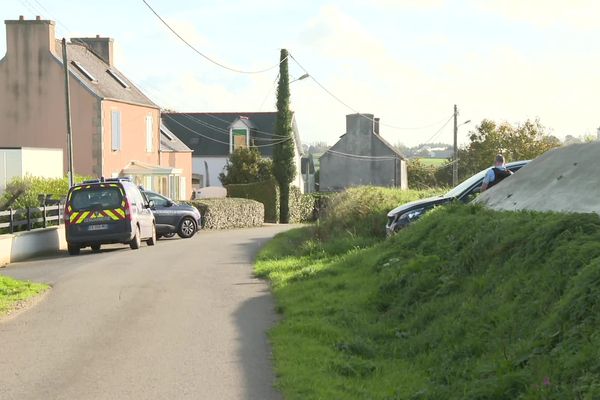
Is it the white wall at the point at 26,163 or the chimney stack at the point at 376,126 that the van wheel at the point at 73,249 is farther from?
the chimney stack at the point at 376,126

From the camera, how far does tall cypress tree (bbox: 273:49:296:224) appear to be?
180 ft

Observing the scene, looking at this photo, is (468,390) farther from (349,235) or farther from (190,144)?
(190,144)

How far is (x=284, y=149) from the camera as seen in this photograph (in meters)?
55.9

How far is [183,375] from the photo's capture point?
840 centimetres

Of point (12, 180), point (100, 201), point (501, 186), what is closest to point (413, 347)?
point (501, 186)

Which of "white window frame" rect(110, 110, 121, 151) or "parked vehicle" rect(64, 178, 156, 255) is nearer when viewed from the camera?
"parked vehicle" rect(64, 178, 156, 255)

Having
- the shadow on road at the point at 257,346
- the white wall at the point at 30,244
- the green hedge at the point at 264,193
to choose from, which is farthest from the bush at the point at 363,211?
the green hedge at the point at 264,193

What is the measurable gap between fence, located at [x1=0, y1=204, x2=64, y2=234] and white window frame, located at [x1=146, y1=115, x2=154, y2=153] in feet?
71.4

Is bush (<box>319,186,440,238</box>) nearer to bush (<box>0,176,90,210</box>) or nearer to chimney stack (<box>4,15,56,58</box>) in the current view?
bush (<box>0,176,90,210</box>)

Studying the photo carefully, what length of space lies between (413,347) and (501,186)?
17.4 feet

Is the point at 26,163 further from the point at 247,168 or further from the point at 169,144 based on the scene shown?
the point at 247,168

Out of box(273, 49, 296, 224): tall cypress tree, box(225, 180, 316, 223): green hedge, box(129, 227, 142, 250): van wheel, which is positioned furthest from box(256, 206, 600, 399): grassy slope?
box(273, 49, 296, 224): tall cypress tree

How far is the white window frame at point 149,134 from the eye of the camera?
48656mm

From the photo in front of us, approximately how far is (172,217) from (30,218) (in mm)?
7072
